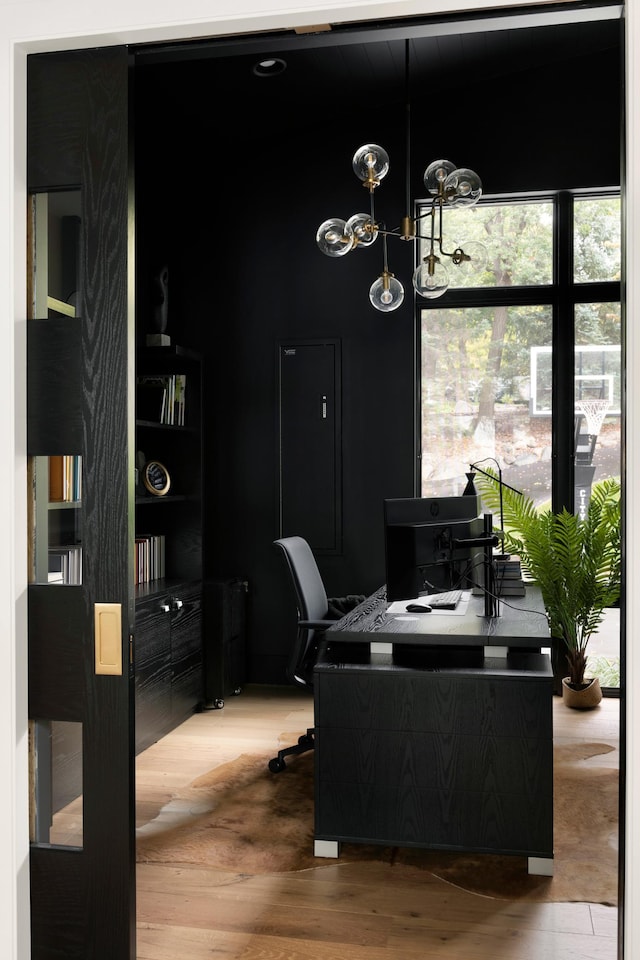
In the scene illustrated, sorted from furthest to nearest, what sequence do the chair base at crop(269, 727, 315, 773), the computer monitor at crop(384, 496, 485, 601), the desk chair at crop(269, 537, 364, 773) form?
the chair base at crop(269, 727, 315, 773) < the desk chair at crop(269, 537, 364, 773) < the computer monitor at crop(384, 496, 485, 601)

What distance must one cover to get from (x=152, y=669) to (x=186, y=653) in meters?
0.49

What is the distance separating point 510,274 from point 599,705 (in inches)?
110

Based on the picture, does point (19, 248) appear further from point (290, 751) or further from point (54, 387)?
point (290, 751)

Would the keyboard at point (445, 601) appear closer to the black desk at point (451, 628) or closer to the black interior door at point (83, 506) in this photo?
the black desk at point (451, 628)

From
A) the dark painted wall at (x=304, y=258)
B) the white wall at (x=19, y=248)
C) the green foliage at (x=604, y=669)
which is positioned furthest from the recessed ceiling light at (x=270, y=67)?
the green foliage at (x=604, y=669)

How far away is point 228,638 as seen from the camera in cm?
507

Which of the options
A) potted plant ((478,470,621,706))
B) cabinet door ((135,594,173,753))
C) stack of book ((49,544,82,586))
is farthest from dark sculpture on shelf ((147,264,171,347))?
stack of book ((49,544,82,586))

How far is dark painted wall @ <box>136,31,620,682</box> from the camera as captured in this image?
16.9 ft

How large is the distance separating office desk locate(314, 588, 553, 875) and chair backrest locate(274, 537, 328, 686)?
2.44 feet

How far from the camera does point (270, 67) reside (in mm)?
4359

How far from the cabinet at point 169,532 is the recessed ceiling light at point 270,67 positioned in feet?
5.06

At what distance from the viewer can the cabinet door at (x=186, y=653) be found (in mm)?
4473

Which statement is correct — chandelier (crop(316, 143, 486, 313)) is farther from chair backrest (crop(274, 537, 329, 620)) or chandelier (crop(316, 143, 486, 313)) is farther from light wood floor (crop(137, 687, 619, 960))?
light wood floor (crop(137, 687, 619, 960))

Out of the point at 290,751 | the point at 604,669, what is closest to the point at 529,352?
the point at 604,669
